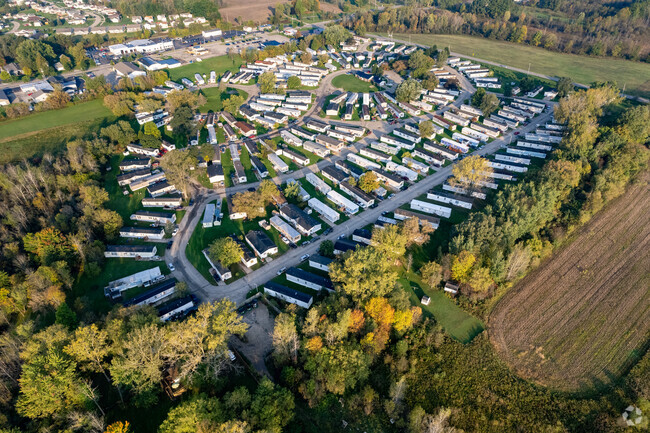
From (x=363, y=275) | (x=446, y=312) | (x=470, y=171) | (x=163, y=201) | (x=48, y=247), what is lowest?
(x=446, y=312)

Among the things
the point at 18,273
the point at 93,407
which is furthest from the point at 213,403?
the point at 18,273

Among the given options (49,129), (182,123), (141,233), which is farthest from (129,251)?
(49,129)

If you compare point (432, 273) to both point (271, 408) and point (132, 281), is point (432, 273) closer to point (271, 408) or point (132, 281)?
point (271, 408)

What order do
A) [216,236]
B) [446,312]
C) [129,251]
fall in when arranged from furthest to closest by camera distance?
[216,236] < [129,251] < [446,312]

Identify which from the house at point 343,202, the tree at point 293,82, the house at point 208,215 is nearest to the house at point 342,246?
the house at point 343,202

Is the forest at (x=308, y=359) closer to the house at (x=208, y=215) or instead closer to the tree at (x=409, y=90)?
the house at (x=208, y=215)

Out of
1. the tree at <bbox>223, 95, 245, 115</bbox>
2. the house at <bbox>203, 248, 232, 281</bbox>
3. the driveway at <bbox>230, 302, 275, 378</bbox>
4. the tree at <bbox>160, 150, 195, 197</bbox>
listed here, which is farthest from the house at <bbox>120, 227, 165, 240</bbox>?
the tree at <bbox>223, 95, 245, 115</bbox>

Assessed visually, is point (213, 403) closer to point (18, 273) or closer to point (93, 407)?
point (93, 407)
